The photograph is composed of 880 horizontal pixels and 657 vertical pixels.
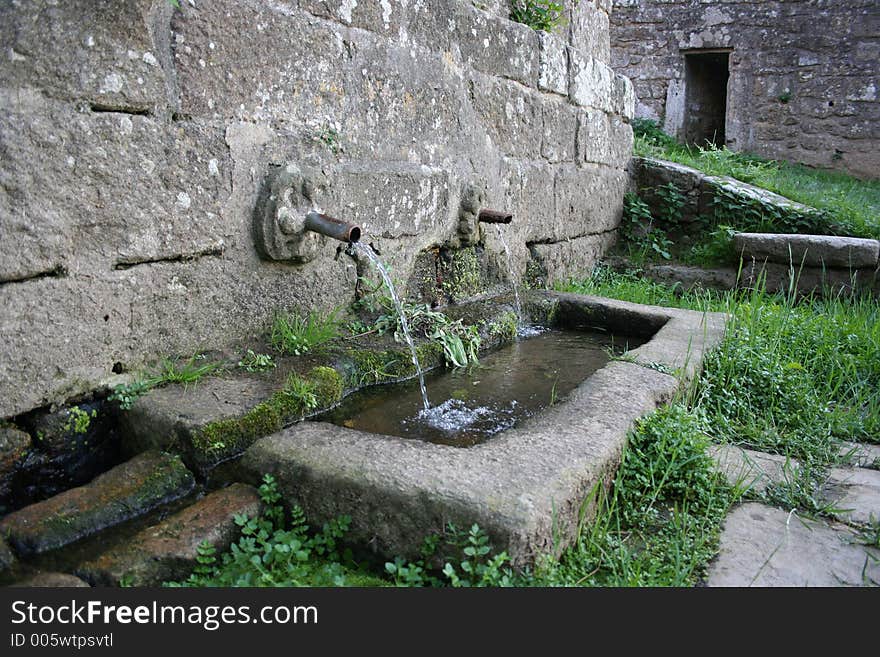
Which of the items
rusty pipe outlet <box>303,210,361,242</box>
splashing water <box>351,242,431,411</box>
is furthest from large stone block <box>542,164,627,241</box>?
rusty pipe outlet <box>303,210,361,242</box>

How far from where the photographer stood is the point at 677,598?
139 centimetres

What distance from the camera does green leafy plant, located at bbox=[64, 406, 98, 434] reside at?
1921 millimetres

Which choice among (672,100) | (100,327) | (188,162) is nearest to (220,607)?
(100,327)

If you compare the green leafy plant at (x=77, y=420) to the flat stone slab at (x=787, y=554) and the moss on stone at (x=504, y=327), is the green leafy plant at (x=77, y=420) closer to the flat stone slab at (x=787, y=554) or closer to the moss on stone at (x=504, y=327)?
the flat stone slab at (x=787, y=554)

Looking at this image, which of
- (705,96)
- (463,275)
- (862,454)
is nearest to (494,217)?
(463,275)

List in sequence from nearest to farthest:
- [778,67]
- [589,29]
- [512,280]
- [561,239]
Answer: [512,280], [561,239], [589,29], [778,67]


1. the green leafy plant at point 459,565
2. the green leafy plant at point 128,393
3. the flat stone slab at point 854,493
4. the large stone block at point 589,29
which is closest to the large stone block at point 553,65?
the large stone block at point 589,29

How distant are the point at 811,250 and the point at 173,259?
3.96m

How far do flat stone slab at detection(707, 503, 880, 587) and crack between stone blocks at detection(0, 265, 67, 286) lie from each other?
1.76 m

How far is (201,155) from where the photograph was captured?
7.15ft

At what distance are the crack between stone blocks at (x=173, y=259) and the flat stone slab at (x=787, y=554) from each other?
5.51ft

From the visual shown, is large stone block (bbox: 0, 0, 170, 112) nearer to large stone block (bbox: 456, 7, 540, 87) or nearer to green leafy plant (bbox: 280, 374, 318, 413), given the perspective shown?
green leafy plant (bbox: 280, 374, 318, 413)

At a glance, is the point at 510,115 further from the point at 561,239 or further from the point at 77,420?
the point at 77,420

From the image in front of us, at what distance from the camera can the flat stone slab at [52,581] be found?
1385 mm
